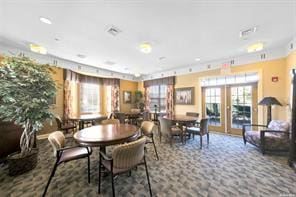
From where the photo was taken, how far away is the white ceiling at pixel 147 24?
2367 millimetres

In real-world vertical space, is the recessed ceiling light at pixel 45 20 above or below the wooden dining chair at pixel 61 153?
above

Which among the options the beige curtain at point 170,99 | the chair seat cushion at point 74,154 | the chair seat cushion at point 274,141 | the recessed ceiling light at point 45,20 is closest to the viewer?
the chair seat cushion at point 74,154

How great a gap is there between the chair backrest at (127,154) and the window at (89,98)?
17.8ft

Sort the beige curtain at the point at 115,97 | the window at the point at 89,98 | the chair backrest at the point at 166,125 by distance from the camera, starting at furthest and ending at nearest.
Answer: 1. the beige curtain at the point at 115,97
2. the window at the point at 89,98
3. the chair backrest at the point at 166,125

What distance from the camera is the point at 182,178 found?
8.07ft

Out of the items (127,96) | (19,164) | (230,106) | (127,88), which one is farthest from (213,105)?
(19,164)

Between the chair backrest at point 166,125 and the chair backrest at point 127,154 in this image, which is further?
the chair backrest at point 166,125

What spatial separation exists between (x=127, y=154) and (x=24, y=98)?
2.17m

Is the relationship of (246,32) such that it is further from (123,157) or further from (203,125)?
(123,157)

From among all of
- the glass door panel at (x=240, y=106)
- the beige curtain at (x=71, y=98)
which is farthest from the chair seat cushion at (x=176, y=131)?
the beige curtain at (x=71, y=98)

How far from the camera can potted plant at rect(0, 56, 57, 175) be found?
2461mm

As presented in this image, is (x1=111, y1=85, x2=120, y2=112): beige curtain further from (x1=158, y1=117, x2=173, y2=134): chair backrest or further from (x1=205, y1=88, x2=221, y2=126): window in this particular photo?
(x1=205, y1=88, x2=221, y2=126): window

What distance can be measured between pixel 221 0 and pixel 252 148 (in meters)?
3.74

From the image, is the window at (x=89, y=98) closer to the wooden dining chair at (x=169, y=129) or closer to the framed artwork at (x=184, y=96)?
the framed artwork at (x=184, y=96)
